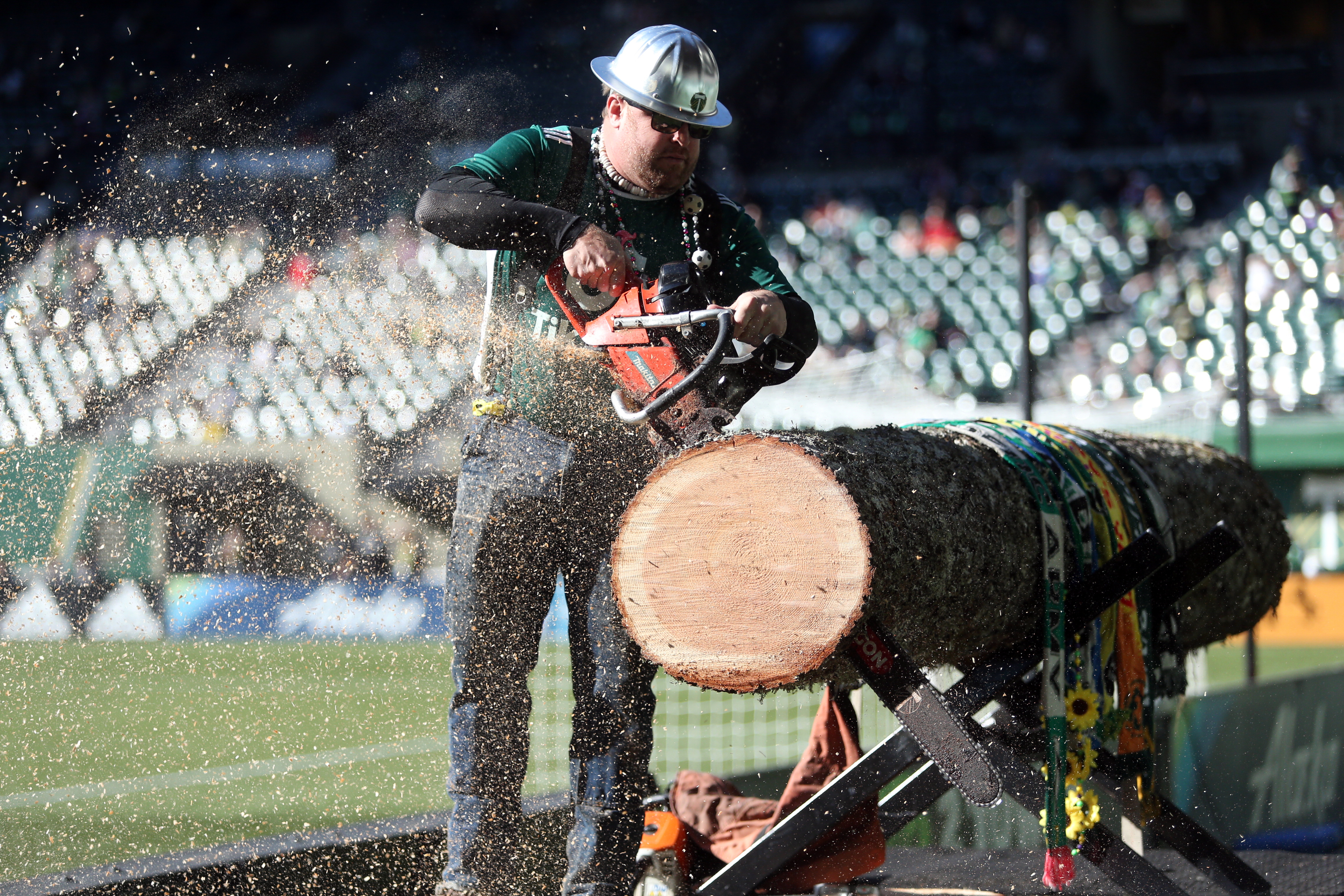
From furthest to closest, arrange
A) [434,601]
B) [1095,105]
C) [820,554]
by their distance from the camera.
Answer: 1. [1095,105]
2. [434,601]
3. [820,554]

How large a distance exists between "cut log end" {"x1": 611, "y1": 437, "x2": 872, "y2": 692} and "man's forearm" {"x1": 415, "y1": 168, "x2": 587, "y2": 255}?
0.53 m

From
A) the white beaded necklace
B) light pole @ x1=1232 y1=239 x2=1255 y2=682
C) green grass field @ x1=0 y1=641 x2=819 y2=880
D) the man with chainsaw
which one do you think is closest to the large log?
the man with chainsaw

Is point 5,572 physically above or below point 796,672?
below

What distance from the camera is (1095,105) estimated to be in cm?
1758

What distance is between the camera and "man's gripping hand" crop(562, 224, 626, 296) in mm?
2426

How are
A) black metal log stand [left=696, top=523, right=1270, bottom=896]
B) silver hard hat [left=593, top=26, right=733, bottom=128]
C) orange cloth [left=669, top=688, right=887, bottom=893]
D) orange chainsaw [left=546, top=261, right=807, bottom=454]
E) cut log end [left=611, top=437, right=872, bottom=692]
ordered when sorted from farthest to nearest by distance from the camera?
orange cloth [left=669, top=688, right=887, bottom=893] < silver hard hat [left=593, top=26, right=733, bottom=128] < orange chainsaw [left=546, top=261, right=807, bottom=454] < black metal log stand [left=696, top=523, right=1270, bottom=896] < cut log end [left=611, top=437, right=872, bottom=692]

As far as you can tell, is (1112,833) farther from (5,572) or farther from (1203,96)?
(1203,96)

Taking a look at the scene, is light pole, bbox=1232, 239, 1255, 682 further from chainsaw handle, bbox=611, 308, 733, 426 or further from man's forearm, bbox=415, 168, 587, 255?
man's forearm, bbox=415, 168, 587, 255

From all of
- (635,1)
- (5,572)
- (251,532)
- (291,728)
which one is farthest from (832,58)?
(291,728)

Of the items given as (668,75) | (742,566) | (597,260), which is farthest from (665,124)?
(742,566)

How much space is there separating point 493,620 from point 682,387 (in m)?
0.64

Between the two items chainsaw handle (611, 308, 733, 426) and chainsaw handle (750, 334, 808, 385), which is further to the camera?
chainsaw handle (750, 334, 808, 385)

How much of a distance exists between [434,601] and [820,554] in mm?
6777

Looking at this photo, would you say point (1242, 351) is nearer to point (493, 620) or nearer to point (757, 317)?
point (757, 317)
